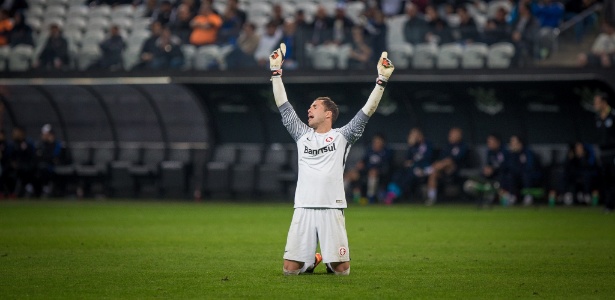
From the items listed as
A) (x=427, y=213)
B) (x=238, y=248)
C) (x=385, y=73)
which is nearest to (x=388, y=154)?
(x=427, y=213)

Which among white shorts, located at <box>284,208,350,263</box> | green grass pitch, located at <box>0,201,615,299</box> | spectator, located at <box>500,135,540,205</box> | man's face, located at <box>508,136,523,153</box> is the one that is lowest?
green grass pitch, located at <box>0,201,615,299</box>

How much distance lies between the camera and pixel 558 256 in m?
13.4

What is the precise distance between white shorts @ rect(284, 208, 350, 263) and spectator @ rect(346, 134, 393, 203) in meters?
17.3

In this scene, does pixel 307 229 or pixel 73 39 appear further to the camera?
pixel 73 39

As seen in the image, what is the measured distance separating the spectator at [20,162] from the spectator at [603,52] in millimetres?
15205

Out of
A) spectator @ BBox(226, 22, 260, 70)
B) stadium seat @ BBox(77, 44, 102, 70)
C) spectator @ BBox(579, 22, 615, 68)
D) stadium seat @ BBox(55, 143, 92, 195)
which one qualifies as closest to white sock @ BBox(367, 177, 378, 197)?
spectator @ BBox(226, 22, 260, 70)

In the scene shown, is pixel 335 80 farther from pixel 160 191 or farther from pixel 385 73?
pixel 385 73

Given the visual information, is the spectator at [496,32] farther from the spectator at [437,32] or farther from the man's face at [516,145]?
the man's face at [516,145]

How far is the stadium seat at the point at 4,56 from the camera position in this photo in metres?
30.8

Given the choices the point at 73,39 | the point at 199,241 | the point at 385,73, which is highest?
the point at 73,39

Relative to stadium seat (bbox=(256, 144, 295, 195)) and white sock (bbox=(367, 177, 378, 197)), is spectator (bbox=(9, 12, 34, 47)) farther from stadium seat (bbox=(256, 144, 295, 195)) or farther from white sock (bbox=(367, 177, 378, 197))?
white sock (bbox=(367, 177, 378, 197))

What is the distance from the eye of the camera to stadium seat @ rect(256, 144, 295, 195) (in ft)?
96.8

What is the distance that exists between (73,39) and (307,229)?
21.7 m

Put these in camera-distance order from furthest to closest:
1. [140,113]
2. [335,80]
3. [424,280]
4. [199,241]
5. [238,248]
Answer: [140,113] → [335,80] → [199,241] → [238,248] → [424,280]
